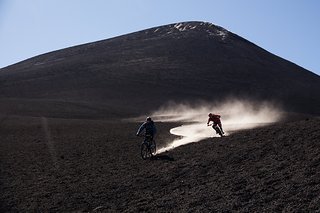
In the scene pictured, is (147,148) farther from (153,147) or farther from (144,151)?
(153,147)

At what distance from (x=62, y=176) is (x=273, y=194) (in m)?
8.87

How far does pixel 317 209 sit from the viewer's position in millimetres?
11672

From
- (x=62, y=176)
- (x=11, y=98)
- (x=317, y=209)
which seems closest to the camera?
(x=317, y=209)

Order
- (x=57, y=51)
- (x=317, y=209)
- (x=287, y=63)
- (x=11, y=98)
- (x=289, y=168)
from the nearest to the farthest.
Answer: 1. (x=317, y=209)
2. (x=289, y=168)
3. (x=11, y=98)
4. (x=287, y=63)
5. (x=57, y=51)

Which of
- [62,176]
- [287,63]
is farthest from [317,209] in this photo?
[287,63]

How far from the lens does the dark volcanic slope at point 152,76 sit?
7338 centimetres

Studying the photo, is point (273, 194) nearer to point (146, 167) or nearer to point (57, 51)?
point (146, 167)

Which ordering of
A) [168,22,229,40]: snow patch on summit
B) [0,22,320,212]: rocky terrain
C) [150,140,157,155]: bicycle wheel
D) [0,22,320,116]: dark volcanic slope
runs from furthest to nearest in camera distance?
[168,22,229,40]: snow patch on summit, [0,22,320,116]: dark volcanic slope, [150,140,157,155]: bicycle wheel, [0,22,320,212]: rocky terrain

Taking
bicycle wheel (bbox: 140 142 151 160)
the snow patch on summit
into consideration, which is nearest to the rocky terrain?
bicycle wheel (bbox: 140 142 151 160)

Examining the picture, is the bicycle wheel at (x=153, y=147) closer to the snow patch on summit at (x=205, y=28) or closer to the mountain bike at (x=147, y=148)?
the mountain bike at (x=147, y=148)

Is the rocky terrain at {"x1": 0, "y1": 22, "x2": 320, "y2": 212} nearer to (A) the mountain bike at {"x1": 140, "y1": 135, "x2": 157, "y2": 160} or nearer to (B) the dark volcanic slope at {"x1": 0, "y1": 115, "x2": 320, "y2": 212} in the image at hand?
(B) the dark volcanic slope at {"x1": 0, "y1": 115, "x2": 320, "y2": 212}

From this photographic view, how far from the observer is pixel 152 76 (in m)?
92.1

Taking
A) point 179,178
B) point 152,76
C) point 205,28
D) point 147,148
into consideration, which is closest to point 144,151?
point 147,148

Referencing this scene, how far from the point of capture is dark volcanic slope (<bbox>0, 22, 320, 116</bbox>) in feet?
241
